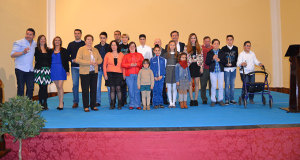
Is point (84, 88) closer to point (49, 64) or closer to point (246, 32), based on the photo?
point (49, 64)

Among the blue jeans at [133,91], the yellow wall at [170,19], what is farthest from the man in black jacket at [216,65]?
the yellow wall at [170,19]

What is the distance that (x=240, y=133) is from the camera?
103 inches

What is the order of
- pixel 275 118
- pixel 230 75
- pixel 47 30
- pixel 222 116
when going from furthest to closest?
1. pixel 47 30
2. pixel 230 75
3. pixel 222 116
4. pixel 275 118

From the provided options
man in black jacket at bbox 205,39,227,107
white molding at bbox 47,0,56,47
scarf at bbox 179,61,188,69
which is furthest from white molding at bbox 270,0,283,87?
white molding at bbox 47,0,56,47

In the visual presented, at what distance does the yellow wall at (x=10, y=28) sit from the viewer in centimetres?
566

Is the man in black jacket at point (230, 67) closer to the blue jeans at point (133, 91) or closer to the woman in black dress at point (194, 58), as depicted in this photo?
the woman in black dress at point (194, 58)

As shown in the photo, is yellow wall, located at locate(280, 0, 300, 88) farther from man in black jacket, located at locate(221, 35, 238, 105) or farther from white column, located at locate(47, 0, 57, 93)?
white column, located at locate(47, 0, 57, 93)

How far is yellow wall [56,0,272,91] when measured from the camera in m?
8.59

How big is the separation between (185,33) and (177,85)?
4.39m

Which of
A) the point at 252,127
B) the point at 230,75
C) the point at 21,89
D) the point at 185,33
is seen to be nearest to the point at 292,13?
the point at 185,33

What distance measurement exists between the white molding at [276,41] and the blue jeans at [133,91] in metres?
6.27

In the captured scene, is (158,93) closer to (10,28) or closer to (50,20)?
(10,28)

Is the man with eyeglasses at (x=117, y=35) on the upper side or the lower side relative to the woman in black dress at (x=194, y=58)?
upper

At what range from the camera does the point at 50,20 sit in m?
8.41
